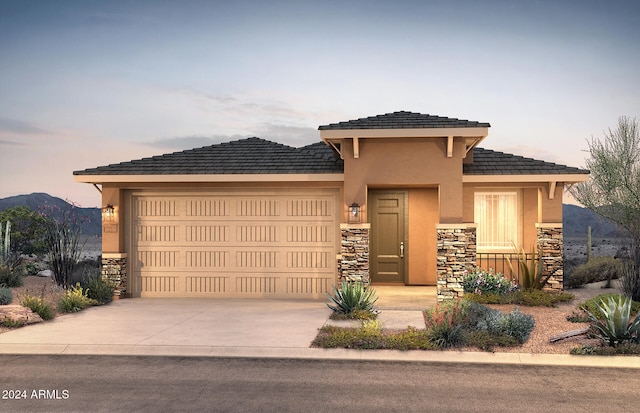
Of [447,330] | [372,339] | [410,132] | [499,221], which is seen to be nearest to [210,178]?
[410,132]

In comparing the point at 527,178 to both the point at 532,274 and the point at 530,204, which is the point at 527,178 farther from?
the point at 532,274

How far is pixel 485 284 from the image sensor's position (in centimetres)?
1509

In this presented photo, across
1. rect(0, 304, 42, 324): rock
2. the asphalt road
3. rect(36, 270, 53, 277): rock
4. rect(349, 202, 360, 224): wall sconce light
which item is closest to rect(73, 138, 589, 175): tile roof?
rect(349, 202, 360, 224): wall sconce light

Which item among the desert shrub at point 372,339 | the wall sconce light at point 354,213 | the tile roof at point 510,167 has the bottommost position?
the desert shrub at point 372,339

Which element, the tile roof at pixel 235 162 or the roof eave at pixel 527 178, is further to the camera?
the tile roof at pixel 235 162

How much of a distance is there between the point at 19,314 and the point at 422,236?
11.0 metres

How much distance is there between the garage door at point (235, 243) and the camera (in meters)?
16.2

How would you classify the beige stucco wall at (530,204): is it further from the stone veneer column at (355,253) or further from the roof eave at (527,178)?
the stone veneer column at (355,253)

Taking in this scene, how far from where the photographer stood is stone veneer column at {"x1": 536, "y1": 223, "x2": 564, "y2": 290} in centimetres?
1606

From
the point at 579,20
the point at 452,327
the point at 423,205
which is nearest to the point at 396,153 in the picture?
the point at 423,205

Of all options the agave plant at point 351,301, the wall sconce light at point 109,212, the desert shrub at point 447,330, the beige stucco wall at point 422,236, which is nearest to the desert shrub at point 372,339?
the desert shrub at point 447,330

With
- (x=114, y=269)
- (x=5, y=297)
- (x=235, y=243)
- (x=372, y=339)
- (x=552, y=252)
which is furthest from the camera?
(x=235, y=243)

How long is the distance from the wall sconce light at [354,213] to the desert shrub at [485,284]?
3.13 m

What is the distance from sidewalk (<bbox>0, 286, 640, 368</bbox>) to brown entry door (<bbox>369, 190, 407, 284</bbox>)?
339 cm
